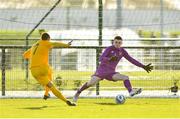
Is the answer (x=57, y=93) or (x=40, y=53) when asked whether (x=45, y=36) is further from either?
(x=57, y=93)

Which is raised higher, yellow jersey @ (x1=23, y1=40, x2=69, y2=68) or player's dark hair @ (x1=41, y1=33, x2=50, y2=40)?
player's dark hair @ (x1=41, y1=33, x2=50, y2=40)

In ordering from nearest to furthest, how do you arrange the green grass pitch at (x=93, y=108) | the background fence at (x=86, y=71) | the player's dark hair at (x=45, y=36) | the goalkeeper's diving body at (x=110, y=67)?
1. the green grass pitch at (x=93, y=108)
2. the player's dark hair at (x=45, y=36)
3. the goalkeeper's diving body at (x=110, y=67)
4. the background fence at (x=86, y=71)

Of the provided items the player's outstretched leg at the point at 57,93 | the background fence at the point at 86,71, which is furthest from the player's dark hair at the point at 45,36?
the background fence at the point at 86,71

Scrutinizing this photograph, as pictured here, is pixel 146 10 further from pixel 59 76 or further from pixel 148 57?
pixel 59 76

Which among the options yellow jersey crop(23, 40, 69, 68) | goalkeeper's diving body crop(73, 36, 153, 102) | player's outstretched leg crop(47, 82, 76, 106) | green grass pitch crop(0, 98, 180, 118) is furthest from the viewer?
goalkeeper's diving body crop(73, 36, 153, 102)

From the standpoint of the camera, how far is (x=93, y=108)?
50.1 feet

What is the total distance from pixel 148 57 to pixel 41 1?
3616 millimetres

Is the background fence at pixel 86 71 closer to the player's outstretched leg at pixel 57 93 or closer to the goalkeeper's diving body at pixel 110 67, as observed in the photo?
the goalkeeper's diving body at pixel 110 67

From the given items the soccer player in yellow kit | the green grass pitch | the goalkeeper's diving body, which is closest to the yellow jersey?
the soccer player in yellow kit

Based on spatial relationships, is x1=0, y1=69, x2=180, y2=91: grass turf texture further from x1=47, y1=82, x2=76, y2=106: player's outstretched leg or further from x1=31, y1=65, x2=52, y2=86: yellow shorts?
x1=47, y1=82, x2=76, y2=106: player's outstretched leg

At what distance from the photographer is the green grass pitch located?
13.6 m

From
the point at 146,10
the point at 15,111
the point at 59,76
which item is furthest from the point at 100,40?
the point at 15,111

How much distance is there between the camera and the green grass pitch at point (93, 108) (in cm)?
1356

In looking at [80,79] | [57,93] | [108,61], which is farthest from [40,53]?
[80,79]
